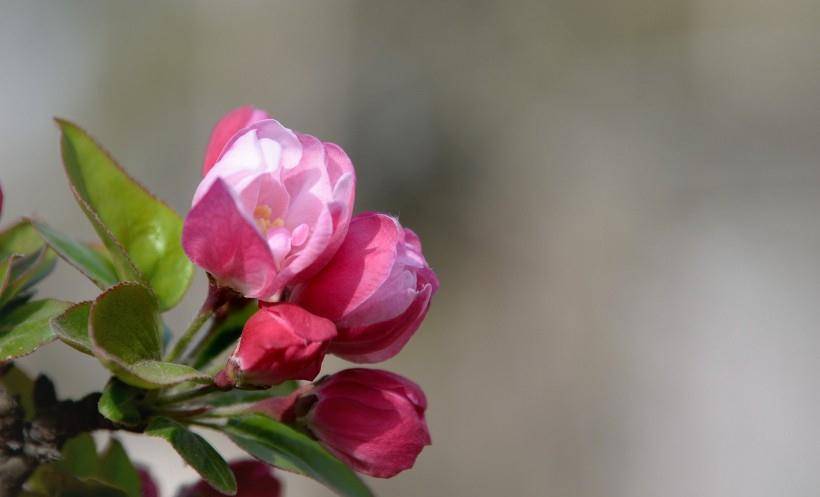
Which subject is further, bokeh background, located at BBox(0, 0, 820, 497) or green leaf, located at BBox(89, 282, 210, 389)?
bokeh background, located at BBox(0, 0, 820, 497)

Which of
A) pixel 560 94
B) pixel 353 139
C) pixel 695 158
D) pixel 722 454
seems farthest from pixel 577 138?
pixel 722 454

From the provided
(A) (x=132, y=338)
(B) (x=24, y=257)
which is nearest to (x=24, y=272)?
(B) (x=24, y=257)

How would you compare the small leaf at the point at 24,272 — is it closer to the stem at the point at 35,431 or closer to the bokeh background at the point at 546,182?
the stem at the point at 35,431

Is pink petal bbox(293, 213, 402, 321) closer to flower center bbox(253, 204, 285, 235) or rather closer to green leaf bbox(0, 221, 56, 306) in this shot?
flower center bbox(253, 204, 285, 235)

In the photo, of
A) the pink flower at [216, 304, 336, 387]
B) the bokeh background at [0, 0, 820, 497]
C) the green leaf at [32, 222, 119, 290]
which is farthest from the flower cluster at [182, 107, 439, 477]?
the bokeh background at [0, 0, 820, 497]

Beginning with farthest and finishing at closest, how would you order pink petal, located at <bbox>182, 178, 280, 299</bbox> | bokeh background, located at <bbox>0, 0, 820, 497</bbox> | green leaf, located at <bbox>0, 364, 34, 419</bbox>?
bokeh background, located at <bbox>0, 0, 820, 497</bbox> < green leaf, located at <bbox>0, 364, 34, 419</bbox> < pink petal, located at <bbox>182, 178, 280, 299</bbox>

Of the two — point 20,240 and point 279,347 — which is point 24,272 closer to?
point 20,240

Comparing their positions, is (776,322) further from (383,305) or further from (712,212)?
(383,305)
